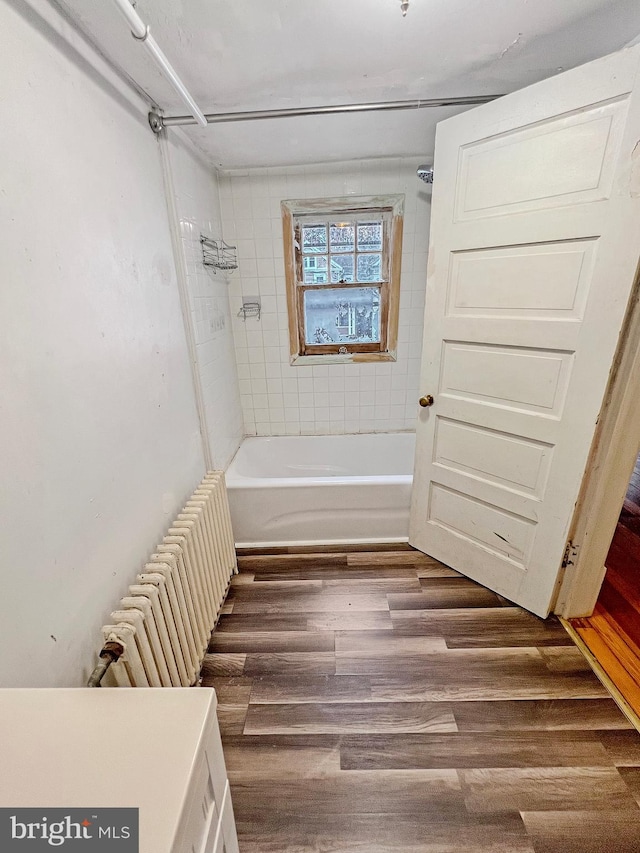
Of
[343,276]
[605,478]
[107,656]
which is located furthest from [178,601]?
[343,276]

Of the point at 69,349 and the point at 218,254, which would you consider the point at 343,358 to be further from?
the point at 69,349

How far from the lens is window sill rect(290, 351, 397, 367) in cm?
263

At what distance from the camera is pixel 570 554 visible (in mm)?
1541

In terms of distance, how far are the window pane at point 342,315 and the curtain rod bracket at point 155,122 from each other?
1249 mm

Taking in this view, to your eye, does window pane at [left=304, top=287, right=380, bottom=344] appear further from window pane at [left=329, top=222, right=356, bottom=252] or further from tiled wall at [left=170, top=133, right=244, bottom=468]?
tiled wall at [left=170, top=133, right=244, bottom=468]

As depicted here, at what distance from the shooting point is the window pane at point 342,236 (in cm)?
240

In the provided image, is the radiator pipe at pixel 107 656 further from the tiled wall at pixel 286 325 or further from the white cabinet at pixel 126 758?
the tiled wall at pixel 286 325

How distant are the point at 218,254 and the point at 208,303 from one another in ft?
1.38

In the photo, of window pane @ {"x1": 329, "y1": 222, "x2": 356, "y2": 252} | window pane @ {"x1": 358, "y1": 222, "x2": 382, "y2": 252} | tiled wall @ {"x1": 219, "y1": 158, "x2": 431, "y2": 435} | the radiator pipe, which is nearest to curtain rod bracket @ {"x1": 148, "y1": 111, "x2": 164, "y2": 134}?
tiled wall @ {"x1": 219, "y1": 158, "x2": 431, "y2": 435}

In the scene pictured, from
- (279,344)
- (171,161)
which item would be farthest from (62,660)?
(279,344)

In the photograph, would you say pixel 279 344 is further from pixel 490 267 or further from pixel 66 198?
pixel 66 198

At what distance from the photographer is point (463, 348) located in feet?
5.30

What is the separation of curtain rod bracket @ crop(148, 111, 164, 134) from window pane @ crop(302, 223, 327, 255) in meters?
1.11

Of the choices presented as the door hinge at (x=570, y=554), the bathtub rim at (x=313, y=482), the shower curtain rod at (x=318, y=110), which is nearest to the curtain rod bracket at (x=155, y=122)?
the shower curtain rod at (x=318, y=110)
